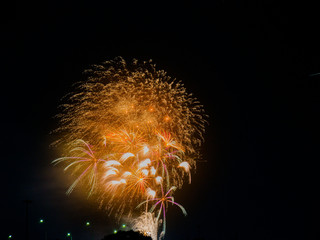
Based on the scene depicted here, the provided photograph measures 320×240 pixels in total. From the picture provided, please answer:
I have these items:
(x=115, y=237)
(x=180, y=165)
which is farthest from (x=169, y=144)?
(x=115, y=237)

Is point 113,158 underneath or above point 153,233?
above

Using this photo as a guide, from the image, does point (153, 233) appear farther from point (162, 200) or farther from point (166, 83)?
point (166, 83)

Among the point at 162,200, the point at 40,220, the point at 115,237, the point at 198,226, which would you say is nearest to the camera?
the point at 115,237

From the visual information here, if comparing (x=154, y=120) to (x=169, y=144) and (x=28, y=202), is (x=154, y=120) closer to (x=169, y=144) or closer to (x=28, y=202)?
(x=169, y=144)

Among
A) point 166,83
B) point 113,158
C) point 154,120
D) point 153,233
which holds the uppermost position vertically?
point 166,83

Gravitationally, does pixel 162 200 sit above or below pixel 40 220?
below

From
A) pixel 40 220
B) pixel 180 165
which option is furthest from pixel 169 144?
pixel 40 220

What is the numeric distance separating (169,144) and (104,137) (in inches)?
165

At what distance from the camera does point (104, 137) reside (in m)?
21.8

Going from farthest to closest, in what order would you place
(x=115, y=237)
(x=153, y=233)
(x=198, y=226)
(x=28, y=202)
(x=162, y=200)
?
1. (x=198, y=226)
2. (x=28, y=202)
3. (x=153, y=233)
4. (x=162, y=200)
5. (x=115, y=237)

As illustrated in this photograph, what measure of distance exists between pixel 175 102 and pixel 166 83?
4.49 ft

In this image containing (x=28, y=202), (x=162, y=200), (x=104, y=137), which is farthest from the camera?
(x=28, y=202)

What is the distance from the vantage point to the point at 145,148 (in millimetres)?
22094

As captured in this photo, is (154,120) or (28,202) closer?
(154,120)
